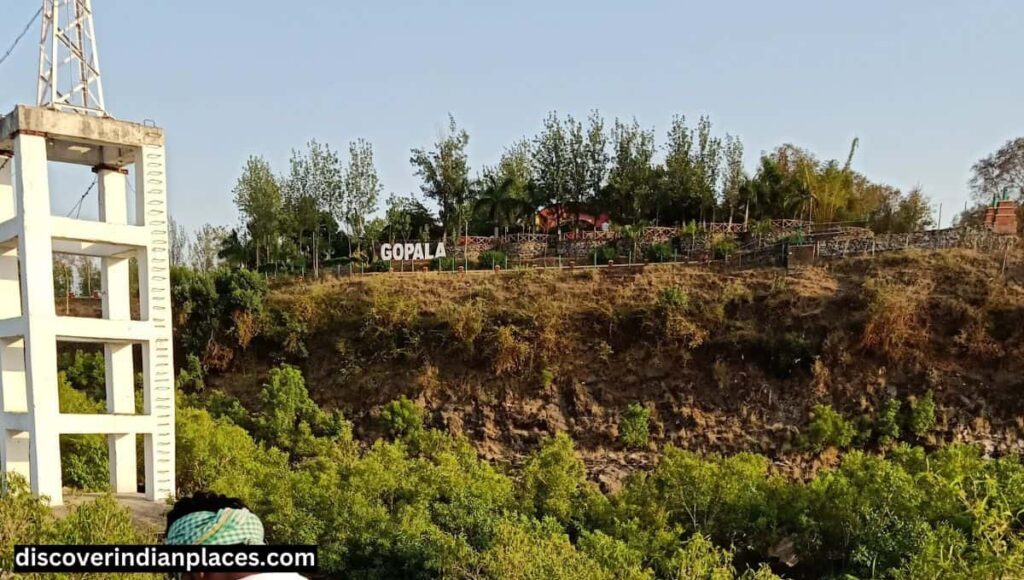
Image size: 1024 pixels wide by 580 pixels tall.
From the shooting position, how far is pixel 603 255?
3195cm

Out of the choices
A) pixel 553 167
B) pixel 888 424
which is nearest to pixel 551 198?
pixel 553 167

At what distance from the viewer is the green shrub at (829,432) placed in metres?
22.5

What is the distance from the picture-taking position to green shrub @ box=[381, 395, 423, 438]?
24375 mm

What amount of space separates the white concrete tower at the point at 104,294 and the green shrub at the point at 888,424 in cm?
1952

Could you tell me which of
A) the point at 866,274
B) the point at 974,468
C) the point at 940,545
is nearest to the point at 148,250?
the point at 940,545

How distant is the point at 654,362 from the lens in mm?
25844

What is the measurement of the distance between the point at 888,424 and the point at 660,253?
11.6 m

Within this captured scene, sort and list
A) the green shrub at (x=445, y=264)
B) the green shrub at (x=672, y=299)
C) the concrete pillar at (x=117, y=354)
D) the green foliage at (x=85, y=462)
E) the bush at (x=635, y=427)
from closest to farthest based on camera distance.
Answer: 1. the concrete pillar at (x=117, y=354)
2. the green foliage at (x=85, y=462)
3. the bush at (x=635, y=427)
4. the green shrub at (x=672, y=299)
5. the green shrub at (x=445, y=264)

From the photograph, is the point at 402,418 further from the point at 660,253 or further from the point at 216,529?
the point at 216,529

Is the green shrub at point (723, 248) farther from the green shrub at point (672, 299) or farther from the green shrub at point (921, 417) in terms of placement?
the green shrub at point (921, 417)

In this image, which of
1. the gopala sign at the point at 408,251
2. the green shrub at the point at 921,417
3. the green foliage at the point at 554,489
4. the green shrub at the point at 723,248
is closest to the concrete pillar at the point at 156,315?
the green foliage at the point at 554,489

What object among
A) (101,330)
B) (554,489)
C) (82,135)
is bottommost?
(554,489)

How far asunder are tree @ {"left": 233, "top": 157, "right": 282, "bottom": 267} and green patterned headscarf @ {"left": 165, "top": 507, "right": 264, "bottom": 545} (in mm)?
33386

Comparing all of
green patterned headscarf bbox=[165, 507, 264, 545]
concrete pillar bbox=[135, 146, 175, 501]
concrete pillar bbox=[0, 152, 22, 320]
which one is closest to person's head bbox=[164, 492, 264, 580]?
green patterned headscarf bbox=[165, 507, 264, 545]
